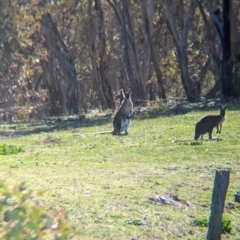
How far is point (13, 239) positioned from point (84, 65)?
54.2m

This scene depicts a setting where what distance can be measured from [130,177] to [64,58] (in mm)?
24584

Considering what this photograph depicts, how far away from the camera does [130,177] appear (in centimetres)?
1314

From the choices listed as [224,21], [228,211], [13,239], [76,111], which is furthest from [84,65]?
[13,239]

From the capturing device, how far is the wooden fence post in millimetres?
8938

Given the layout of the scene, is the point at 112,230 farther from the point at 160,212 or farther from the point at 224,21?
the point at 224,21

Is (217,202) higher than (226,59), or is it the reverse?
(226,59)

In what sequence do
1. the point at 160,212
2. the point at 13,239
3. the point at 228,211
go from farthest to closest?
the point at 228,211 → the point at 160,212 → the point at 13,239

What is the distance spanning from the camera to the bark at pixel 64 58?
36.9m

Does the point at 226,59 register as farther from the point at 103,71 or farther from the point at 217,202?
the point at 217,202

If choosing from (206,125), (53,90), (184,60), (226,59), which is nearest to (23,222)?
(206,125)

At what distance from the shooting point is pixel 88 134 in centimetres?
2172

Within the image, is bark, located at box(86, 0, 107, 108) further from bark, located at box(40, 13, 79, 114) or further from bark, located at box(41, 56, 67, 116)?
bark, located at box(41, 56, 67, 116)

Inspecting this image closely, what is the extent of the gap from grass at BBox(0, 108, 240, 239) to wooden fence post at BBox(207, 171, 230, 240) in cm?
86

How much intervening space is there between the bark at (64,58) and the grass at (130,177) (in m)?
15.7
